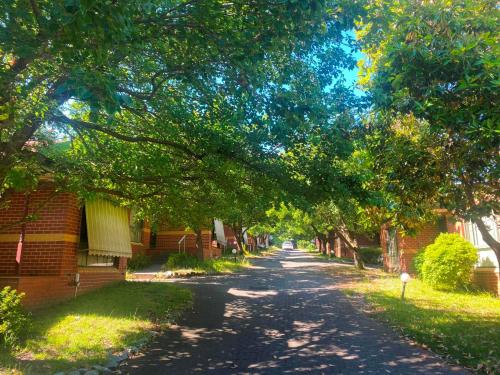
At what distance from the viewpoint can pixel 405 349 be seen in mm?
7484

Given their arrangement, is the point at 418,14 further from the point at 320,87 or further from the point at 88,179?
the point at 88,179

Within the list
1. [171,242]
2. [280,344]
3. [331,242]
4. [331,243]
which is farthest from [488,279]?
[331,243]

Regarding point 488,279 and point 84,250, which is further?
point 488,279

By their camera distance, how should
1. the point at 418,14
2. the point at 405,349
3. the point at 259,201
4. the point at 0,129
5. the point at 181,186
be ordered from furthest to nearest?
the point at 181,186 → the point at 259,201 → the point at 405,349 → the point at 418,14 → the point at 0,129

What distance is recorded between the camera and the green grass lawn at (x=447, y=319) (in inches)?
278

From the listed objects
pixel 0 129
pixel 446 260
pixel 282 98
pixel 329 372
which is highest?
pixel 282 98

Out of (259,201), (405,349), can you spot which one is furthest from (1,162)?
(405,349)

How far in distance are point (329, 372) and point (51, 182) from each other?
8.44 metres

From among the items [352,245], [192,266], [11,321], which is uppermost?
[352,245]

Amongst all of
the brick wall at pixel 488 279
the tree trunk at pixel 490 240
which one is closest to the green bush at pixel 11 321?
the tree trunk at pixel 490 240

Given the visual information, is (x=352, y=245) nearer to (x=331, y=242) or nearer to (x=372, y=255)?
(x=372, y=255)

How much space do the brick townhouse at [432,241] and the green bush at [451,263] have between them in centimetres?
55

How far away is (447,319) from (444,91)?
585cm

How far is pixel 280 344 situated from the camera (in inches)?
315
